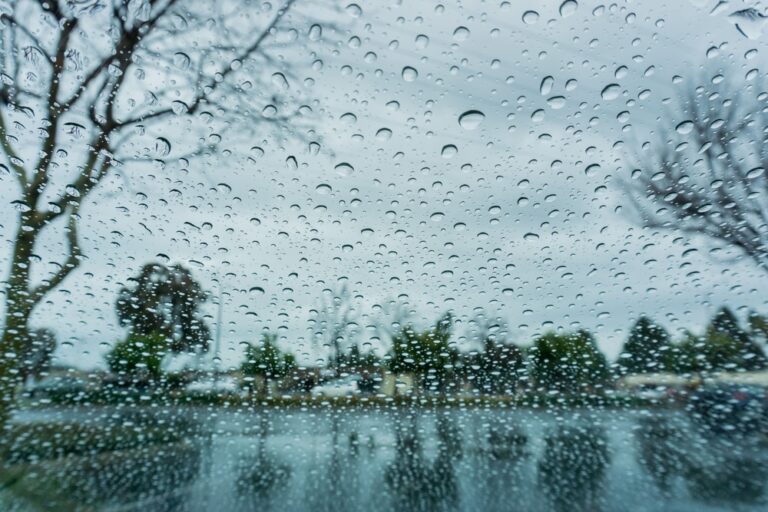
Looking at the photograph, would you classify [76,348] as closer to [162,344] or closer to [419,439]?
[162,344]

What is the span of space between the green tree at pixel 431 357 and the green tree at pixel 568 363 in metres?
0.51

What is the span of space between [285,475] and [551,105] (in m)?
2.82

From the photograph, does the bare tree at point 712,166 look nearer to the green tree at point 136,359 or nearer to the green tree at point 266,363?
the green tree at point 266,363

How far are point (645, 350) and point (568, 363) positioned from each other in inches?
17.0

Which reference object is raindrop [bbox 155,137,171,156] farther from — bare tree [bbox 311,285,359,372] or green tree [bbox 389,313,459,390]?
green tree [bbox 389,313,459,390]

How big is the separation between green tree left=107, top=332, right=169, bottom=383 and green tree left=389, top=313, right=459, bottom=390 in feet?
4.81

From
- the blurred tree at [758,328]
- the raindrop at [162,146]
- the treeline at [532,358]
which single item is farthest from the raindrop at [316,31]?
the blurred tree at [758,328]

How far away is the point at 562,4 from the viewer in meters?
3.17

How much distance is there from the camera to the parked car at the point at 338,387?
3.26 m

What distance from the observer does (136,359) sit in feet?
10.5

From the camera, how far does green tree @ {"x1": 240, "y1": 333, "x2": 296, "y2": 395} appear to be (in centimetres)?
323

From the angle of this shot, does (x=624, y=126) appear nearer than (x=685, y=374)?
No

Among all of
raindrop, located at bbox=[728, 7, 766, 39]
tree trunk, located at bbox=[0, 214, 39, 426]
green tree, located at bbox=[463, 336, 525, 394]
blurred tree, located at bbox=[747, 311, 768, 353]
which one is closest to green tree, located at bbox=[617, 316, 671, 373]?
blurred tree, located at bbox=[747, 311, 768, 353]

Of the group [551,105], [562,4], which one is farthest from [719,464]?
[562,4]
